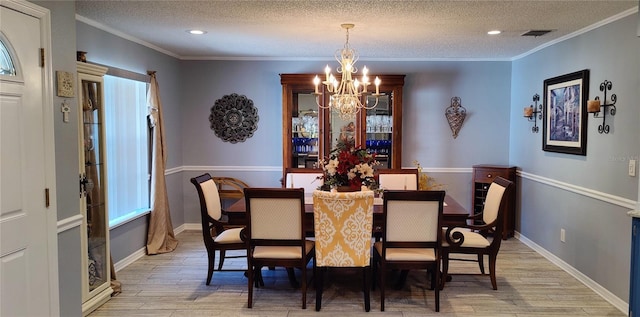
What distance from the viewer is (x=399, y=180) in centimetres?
465

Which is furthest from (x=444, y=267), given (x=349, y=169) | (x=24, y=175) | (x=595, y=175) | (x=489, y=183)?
(x=24, y=175)

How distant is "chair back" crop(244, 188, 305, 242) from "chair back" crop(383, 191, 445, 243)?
2.08 feet

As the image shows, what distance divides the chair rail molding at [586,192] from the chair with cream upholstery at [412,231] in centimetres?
149

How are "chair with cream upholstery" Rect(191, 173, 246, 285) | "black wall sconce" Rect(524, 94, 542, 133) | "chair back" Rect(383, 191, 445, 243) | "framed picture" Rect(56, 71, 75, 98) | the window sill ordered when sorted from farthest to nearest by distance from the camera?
"black wall sconce" Rect(524, 94, 542, 133)
the window sill
"chair with cream upholstery" Rect(191, 173, 246, 285)
"chair back" Rect(383, 191, 445, 243)
"framed picture" Rect(56, 71, 75, 98)

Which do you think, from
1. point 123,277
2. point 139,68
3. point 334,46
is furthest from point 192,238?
point 334,46

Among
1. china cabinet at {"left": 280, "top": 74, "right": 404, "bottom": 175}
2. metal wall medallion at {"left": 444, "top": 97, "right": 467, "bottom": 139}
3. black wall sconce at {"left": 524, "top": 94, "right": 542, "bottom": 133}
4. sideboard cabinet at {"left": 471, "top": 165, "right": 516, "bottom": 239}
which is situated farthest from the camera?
metal wall medallion at {"left": 444, "top": 97, "right": 467, "bottom": 139}

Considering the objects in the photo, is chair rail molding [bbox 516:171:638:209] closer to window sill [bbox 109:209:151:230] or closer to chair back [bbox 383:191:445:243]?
chair back [bbox 383:191:445:243]

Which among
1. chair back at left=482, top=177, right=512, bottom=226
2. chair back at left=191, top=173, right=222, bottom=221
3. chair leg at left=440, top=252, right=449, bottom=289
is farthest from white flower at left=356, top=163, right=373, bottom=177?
chair back at left=191, top=173, right=222, bottom=221

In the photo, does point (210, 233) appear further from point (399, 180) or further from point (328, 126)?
point (328, 126)

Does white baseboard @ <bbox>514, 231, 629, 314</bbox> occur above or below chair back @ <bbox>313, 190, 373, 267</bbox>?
below

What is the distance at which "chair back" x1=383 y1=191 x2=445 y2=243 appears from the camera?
3.16m

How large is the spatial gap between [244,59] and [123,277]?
10.1ft

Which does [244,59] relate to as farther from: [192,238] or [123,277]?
[123,277]

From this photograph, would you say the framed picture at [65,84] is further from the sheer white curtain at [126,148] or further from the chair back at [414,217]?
the chair back at [414,217]
